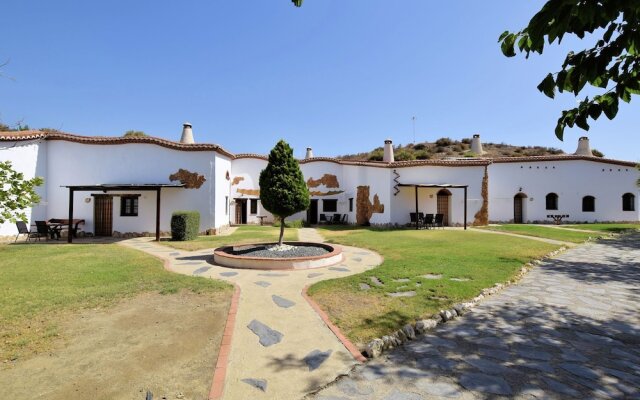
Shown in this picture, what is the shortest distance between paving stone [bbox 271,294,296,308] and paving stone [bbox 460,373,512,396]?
3077 mm

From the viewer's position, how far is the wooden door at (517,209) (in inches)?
950

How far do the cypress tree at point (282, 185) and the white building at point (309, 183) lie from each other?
7.99m

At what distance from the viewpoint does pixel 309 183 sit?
80.8ft

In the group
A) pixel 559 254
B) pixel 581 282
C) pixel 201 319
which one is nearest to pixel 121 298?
pixel 201 319

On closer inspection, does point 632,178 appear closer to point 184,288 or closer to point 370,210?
point 370,210

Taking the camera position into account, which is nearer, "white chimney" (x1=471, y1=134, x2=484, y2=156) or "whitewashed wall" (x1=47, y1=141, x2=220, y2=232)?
"whitewashed wall" (x1=47, y1=141, x2=220, y2=232)

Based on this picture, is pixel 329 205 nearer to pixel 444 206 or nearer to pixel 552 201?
pixel 444 206

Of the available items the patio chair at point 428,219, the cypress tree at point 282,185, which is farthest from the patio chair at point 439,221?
the cypress tree at point 282,185

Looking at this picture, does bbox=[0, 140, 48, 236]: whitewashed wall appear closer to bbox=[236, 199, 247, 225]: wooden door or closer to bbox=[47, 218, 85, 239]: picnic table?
bbox=[47, 218, 85, 239]: picnic table

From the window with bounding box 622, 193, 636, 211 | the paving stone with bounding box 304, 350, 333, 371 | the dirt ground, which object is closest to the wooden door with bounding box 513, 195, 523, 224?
the window with bounding box 622, 193, 636, 211

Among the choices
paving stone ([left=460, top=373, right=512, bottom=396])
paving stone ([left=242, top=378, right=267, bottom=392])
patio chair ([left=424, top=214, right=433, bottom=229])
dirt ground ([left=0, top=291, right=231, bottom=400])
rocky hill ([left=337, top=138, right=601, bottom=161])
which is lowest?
paving stone ([left=242, top=378, right=267, bottom=392])

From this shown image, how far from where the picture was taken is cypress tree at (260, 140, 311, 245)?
10.0 metres

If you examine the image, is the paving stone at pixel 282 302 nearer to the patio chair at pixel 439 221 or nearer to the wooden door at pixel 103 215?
the wooden door at pixel 103 215

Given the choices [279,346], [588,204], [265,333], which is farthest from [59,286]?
[588,204]
